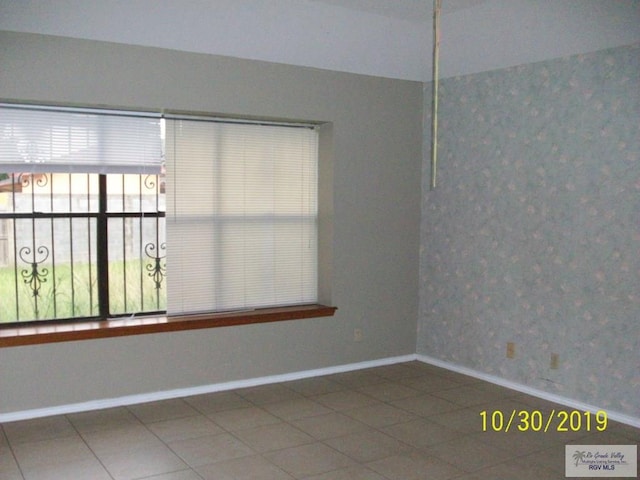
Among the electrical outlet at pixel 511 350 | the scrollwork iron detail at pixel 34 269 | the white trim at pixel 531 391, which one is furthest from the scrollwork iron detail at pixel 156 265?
the electrical outlet at pixel 511 350

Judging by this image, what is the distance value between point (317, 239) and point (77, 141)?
201cm

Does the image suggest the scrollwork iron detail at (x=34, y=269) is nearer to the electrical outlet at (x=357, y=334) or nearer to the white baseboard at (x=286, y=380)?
the white baseboard at (x=286, y=380)

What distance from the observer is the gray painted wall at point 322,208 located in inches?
156

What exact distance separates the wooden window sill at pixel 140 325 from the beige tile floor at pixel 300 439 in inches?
19.7

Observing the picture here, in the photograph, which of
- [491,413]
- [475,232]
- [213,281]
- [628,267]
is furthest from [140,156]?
[628,267]

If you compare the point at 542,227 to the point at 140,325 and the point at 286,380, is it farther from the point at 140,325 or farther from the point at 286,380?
the point at 140,325

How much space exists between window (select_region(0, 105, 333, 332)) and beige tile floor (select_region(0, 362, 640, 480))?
0.79 meters

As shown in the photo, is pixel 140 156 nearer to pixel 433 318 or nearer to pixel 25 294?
pixel 25 294

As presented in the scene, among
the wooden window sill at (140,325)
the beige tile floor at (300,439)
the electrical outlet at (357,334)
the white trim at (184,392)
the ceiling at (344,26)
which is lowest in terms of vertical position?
the beige tile floor at (300,439)

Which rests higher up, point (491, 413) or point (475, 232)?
point (475, 232)

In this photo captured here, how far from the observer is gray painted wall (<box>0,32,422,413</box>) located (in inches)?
156

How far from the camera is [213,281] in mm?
4742

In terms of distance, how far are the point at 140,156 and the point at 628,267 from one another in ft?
10.8

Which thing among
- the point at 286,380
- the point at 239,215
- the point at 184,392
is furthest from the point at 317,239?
the point at 184,392
